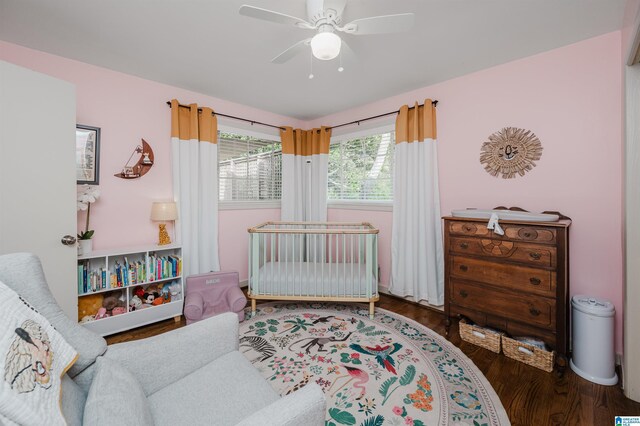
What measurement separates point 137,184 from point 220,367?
2.24 meters

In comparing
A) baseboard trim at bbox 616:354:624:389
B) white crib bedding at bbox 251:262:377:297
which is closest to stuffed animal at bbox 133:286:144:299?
white crib bedding at bbox 251:262:377:297

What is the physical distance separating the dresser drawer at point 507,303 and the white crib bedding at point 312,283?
78 cm

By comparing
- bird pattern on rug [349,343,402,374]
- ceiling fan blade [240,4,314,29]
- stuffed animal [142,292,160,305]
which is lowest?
bird pattern on rug [349,343,402,374]

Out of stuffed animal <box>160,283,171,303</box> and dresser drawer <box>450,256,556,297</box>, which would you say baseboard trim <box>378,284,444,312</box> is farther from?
stuffed animal <box>160,283,171,303</box>

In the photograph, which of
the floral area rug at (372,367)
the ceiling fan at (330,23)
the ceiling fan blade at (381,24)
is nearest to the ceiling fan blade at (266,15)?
the ceiling fan at (330,23)

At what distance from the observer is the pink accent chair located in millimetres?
2533

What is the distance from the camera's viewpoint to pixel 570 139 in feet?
6.86

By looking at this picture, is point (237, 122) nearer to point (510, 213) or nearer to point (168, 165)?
point (168, 165)

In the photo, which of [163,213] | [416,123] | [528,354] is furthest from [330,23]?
[528,354]

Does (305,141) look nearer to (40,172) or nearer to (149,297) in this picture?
(149,297)

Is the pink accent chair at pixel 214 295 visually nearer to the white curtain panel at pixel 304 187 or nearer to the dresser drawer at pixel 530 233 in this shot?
the white curtain panel at pixel 304 187

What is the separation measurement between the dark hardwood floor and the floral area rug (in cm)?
9

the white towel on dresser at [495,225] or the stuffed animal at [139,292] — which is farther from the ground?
the white towel on dresser at [495,225]

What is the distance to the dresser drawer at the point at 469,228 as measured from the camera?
2.09 meters
